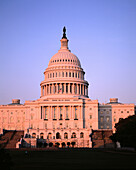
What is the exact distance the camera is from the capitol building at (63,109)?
5797 inches

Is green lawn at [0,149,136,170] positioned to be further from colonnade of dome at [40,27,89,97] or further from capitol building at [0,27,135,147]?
colonnade of dome at [40,27,89,97]

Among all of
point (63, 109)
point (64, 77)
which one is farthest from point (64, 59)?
point (63, 109)

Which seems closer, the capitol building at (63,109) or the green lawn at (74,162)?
the green lawn at (74,162)

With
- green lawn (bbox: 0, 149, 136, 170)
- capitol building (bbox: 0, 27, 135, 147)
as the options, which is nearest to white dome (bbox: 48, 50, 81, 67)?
capitol building (bbox: 0, 27, 135, 147)

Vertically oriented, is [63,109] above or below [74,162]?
above

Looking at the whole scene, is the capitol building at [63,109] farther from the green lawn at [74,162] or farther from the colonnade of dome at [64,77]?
the green lawn at [74,162]

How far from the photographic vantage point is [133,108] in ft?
527

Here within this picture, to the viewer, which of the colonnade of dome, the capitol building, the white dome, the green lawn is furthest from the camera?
the white dome

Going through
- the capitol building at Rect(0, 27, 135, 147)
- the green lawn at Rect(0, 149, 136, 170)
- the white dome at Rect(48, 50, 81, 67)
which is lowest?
→ the green lawn at Rect(0, 149, 136, 170)

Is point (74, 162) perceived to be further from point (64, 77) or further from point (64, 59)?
point (64, 59)

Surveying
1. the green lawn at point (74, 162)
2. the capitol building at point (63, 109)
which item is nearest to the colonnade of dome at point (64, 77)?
the capitol building at point (63, 109)

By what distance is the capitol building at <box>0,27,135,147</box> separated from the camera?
14725 cm

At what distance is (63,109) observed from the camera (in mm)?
149375

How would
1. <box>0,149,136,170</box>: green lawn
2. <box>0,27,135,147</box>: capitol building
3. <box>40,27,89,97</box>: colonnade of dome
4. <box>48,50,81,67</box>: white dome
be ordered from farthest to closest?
1. <box>48,50,81,67</box>: white dome
2. <box>40,27,89,97</box>: colonnade of dome
3. <box>0,27,135,147</box>: capitol building
4. <box>0,149,136,170</box>: green lawn
